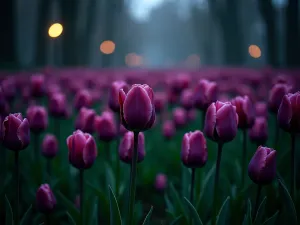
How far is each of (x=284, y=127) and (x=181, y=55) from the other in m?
76.5

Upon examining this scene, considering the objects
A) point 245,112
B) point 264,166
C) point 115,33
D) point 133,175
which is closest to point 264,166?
point 264,166

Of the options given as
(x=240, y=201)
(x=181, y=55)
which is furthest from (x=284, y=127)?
(x=181, y=55)

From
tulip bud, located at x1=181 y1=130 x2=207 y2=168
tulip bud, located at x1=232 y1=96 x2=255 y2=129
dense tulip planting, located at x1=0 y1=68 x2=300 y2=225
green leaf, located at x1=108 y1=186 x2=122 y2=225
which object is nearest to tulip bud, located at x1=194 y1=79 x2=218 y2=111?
dense tulip planting, located at x1=0 y1=68 x2=300 y2=225

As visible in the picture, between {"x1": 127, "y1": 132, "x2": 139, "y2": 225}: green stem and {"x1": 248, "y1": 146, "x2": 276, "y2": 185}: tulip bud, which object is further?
{"x1": 248, "y1": 146, "x2": 276, "y2": 185}: tulip bud

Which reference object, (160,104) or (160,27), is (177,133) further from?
(160,27)

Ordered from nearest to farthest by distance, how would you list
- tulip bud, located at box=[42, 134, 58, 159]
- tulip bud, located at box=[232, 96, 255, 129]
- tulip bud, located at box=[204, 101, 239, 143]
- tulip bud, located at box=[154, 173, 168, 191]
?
1. tulip bud, located at box=[204, 101, 239, 143]
2. tulip bud, located at box=[232, 96, 255, 129]
3. tulip bud, located at box=[42, 134, 58, 159]
4. tulip bud, located at box=[154, 173, 168, 191]

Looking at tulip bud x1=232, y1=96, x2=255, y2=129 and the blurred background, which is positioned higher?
the blurred background

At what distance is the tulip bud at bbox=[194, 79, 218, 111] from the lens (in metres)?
2.41

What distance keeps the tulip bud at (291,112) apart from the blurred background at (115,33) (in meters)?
2.04

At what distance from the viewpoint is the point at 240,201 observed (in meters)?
2.09

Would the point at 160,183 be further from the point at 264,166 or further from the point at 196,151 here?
the point at 264,166

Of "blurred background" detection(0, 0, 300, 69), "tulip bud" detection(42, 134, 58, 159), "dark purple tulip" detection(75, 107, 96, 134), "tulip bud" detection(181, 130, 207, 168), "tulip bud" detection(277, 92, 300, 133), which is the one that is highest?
"blurred background" detection(0, 0, 300, 69)

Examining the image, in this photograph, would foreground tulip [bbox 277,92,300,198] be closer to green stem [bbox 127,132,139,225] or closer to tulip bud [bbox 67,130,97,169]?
green stem [bbox 127,132,139,225]

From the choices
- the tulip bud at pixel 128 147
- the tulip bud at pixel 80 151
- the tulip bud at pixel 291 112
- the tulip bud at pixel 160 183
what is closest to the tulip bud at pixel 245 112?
the tulip bud at pixel 291 112
